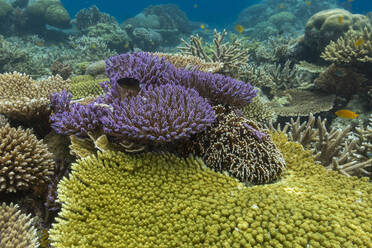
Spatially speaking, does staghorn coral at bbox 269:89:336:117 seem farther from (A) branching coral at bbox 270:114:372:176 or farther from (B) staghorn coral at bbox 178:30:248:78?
(A) branching coral at bbox 270:114:372:176

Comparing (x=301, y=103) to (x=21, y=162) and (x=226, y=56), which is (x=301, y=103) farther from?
(x=21, y=162)

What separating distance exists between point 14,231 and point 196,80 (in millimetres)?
2936

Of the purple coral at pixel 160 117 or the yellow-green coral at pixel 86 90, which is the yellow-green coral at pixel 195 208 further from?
the yellow-green coral at pixel 86 90

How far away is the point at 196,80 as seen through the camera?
139 inches

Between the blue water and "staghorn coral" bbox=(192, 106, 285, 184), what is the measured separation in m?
70.5

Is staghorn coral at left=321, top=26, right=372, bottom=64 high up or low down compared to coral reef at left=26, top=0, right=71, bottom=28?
down

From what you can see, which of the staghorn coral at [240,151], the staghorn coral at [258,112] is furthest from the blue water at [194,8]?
the staghorn coral at [240,151]

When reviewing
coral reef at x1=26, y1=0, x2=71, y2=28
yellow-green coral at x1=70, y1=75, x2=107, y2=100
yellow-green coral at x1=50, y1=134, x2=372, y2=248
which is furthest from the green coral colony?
coral reef at x1=26, y1=0, x2=71, y2=28

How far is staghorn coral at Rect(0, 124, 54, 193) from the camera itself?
103 inches

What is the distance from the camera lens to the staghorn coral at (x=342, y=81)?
22.9 feet

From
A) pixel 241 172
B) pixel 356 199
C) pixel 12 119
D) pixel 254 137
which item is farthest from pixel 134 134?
pixel 356 199

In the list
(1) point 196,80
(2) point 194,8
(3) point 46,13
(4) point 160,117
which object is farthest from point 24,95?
(2) point 194,8

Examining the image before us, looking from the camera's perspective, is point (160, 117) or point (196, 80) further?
point (196, 80)

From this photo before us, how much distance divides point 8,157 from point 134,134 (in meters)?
1.53
